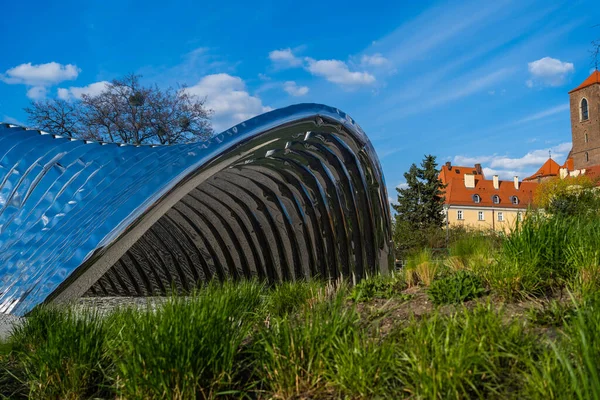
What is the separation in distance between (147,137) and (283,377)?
33314mm

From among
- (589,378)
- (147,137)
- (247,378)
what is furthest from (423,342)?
(147,137)

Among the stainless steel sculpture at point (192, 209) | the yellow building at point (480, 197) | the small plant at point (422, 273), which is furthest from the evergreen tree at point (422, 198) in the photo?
the small plant at point (422, 273)

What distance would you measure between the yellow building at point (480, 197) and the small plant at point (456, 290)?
58013 mm

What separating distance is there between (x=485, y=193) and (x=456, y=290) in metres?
65.8

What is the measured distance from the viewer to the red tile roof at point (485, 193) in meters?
64.4

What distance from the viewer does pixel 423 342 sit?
3.27m

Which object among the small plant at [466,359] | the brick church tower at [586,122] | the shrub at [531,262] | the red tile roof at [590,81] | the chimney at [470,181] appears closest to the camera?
the small plant at [466,359]

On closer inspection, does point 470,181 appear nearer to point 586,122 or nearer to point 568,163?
point 586,122

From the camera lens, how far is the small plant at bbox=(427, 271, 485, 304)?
16.2ft

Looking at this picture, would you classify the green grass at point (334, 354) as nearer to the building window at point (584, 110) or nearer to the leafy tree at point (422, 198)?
the leafy tree at point (422, 198)

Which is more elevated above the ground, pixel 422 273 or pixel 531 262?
pixel 531 262

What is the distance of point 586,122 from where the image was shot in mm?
80500

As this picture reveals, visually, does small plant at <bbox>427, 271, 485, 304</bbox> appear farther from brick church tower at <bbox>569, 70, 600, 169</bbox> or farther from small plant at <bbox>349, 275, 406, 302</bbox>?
brick church tower at <bbox>569, 70, 600, 169</bbox>

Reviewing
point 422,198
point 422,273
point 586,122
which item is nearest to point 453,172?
point 586,122
